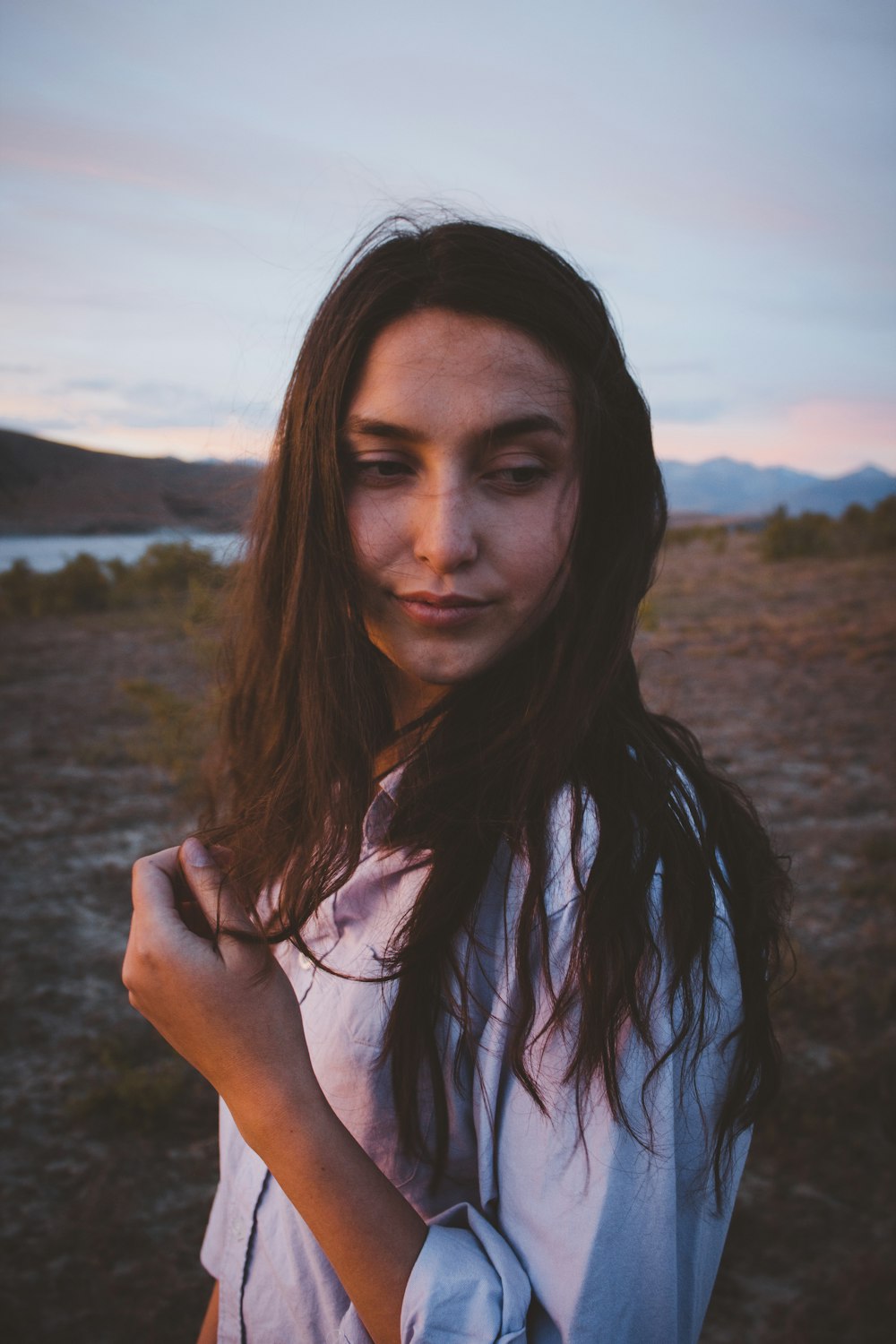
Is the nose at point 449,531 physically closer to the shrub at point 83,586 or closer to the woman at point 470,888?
the woman at point 470,888

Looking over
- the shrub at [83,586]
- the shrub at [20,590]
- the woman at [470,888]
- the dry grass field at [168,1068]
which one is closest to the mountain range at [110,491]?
the woman at [470,888]

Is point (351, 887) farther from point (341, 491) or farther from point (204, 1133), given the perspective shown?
point (204, 1133)

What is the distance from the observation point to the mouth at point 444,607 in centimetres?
99

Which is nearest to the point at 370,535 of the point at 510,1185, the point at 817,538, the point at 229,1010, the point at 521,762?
the point at 521,762

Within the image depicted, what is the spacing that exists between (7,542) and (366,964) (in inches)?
46.4

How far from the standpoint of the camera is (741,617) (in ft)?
47.3

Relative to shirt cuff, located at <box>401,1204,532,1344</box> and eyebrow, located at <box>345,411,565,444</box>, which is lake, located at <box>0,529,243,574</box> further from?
shirt cuff, located at <box>401,1204,532,1344</box>

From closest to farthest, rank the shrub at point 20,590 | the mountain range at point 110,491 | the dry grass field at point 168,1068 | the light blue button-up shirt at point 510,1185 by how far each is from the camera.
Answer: the light blue button-up shirt at point 510,1185 < the mountain range at point 110,491 < the dry grass field at point 168,1068 < the shrub at point 20,590

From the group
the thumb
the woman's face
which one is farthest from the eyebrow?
the thumb

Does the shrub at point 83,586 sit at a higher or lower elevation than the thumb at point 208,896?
higher

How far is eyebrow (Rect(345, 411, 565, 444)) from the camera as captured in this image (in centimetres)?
95

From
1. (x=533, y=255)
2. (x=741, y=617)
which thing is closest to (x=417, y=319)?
(x=533, y=255)

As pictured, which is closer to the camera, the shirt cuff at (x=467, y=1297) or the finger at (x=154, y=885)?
the shirt cuff at (x=467, y=1297)

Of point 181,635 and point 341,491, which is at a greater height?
point 341,491
